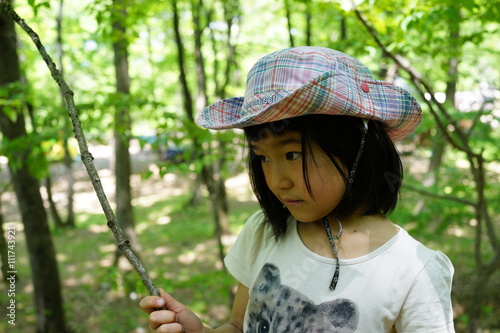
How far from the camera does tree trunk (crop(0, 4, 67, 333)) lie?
14.1ft

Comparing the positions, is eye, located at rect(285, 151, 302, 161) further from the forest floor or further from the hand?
the forest floor

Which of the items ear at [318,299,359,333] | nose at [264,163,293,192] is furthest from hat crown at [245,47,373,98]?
ear at [318,299,359,333]

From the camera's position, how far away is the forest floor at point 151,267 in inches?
183

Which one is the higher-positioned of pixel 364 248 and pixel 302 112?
pixel 302 112

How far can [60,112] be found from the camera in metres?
3.21

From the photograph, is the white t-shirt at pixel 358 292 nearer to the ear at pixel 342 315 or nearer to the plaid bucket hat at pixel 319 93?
the ear at pixel 342 315

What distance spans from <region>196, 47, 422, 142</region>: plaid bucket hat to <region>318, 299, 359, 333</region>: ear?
1.80 feet

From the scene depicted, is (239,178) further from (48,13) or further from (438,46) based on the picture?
(438,46)

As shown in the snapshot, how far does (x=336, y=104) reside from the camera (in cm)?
102

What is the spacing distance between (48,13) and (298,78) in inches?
383

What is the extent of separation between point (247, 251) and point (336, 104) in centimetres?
68

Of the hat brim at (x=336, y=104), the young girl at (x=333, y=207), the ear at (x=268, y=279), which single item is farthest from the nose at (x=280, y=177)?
the ear at (x=268, y=279)

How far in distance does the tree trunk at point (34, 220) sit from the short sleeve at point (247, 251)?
3439 mm

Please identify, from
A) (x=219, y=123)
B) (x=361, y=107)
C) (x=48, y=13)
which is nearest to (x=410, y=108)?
(x=361, y=107)
